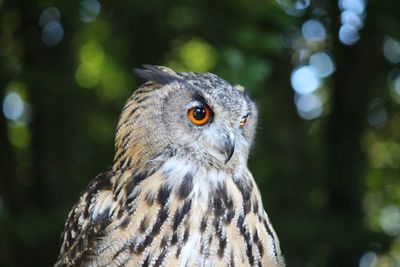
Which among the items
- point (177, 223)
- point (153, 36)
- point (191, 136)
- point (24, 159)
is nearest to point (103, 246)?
point (177, 223)

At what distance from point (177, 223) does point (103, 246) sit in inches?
12.4

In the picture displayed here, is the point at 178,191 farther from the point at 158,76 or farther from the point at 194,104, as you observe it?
the point at 158,76

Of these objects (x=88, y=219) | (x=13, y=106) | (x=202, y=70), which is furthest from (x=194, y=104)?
(x=13, y=106)

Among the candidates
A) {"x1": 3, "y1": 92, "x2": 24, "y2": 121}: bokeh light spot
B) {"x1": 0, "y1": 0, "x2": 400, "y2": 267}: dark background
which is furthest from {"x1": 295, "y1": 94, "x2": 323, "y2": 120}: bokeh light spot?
{"x1": 3, "y1": 92, "x2": 24, "y2": 121}: bokeh light spot

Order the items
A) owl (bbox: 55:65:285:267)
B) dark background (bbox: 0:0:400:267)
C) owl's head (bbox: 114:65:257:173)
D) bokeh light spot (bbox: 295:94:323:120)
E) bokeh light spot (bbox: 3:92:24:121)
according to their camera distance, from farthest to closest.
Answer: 1. bokeh light spot (bbox: 295:94:323:120)
2. bokeh light spot (bbox: 3:92:24:121)
3. dark background (bbox: 0:0:400:267)
4. owl's head (bbox: 114:65:257:173)
5. owl (bbox: 55:65:285:267)

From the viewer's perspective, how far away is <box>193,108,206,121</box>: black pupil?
8.84ft

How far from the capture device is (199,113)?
8.91ft

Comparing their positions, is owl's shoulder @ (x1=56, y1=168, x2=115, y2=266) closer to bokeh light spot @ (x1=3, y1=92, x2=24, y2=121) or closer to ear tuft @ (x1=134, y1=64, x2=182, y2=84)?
ear tuft @ (x1=134, y1=64, x2=182, y2=84)

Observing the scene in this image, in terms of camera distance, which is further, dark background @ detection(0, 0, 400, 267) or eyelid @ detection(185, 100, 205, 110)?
dark background @ detection(0, 0, 400, 267)

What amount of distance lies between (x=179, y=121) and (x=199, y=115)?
0.10m

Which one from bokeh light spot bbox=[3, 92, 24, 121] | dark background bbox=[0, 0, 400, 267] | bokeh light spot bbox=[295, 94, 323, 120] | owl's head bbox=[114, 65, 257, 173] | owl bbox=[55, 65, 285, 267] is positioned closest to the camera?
owl bbox=[55, 65, 285, 267]

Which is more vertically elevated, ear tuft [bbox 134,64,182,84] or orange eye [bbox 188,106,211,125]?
ear tuft [bbox 134,64,182,84]

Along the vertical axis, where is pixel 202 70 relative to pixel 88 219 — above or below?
above

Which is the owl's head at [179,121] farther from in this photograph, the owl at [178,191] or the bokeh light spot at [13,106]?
the bokeh light spot at [13,106]
